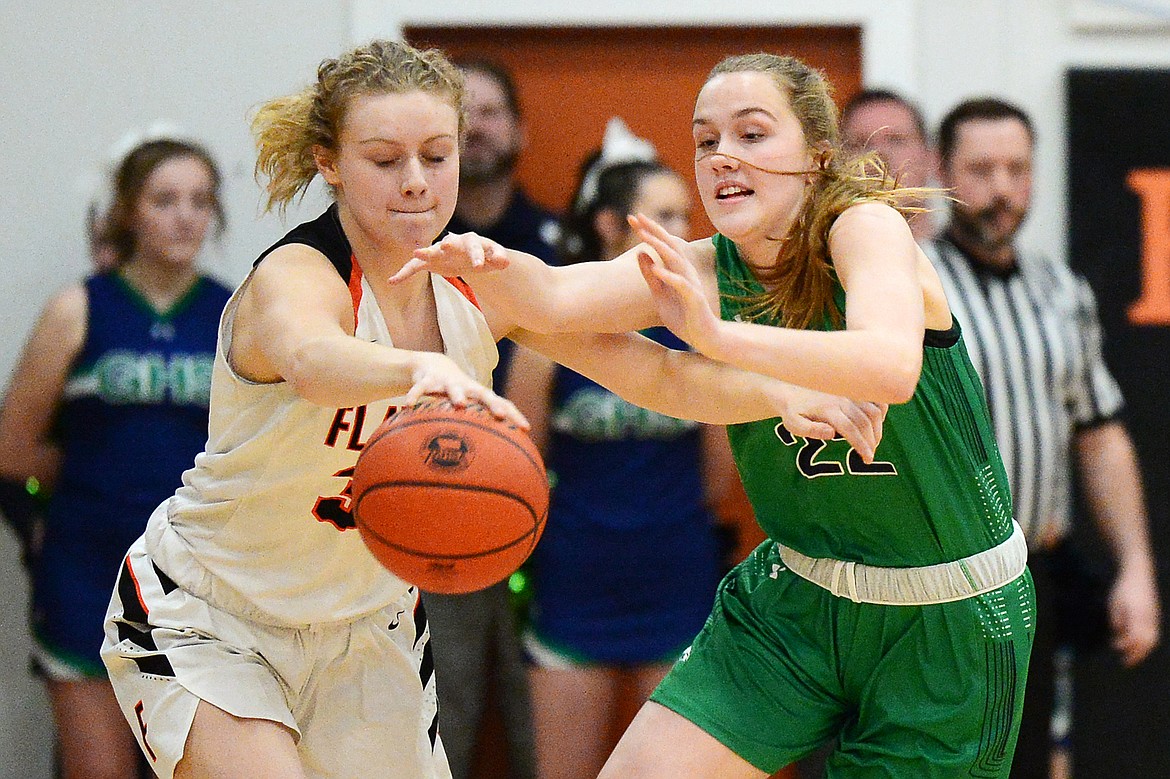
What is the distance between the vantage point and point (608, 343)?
11.3ft

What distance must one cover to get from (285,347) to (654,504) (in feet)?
7.64

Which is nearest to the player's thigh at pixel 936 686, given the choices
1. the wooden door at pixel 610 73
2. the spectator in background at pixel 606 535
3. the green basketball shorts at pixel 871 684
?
the green basketball shorts at pixel 871 684

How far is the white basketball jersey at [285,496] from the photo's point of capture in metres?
3.16

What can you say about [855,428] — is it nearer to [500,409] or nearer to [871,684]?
[871,684]

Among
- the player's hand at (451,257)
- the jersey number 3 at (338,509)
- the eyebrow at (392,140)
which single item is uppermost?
the eyebrow at (392,140)

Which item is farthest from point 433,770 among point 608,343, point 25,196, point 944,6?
point 944,6

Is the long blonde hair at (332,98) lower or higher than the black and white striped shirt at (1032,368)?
higher

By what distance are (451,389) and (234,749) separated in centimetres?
98

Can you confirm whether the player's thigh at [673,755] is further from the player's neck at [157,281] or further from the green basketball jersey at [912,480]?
the player's neck at [157,281]

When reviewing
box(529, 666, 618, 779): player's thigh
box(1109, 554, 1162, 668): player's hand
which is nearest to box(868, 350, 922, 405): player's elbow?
box(529, 666, 618, 779): player's thigh

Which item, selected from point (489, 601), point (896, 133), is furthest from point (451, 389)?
point (896, 133)

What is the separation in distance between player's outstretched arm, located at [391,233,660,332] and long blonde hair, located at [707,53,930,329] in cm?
26

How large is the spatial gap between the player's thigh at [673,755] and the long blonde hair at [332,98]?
1.35 m

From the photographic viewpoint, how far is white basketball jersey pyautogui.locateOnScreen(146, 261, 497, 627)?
10.4 ft
